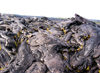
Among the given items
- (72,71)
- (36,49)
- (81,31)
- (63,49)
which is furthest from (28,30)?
(72,71)

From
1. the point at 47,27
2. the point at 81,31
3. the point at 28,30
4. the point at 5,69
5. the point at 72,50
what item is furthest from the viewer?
the point at 47,27

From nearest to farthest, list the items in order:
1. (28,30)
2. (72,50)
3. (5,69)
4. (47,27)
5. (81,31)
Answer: (5,69), (72,50), (81,31), (28,30), (47,27)

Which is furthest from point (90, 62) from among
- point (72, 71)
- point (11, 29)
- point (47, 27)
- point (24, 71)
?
point (11, 29)

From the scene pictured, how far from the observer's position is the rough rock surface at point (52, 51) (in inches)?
762

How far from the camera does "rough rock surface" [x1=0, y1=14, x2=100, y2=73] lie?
19.3 m

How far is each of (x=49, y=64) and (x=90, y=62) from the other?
20.8 ft

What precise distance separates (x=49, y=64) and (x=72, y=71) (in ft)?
11.8

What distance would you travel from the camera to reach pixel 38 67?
19125 mm

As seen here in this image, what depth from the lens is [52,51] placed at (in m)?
20.6

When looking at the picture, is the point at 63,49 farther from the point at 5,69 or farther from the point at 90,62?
the point at 5,69

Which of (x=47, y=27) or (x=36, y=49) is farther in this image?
(x=47, y=27)

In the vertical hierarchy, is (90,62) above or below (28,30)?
below

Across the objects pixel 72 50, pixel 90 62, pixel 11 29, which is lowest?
pixel 90 62

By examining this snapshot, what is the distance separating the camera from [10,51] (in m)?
21.6
